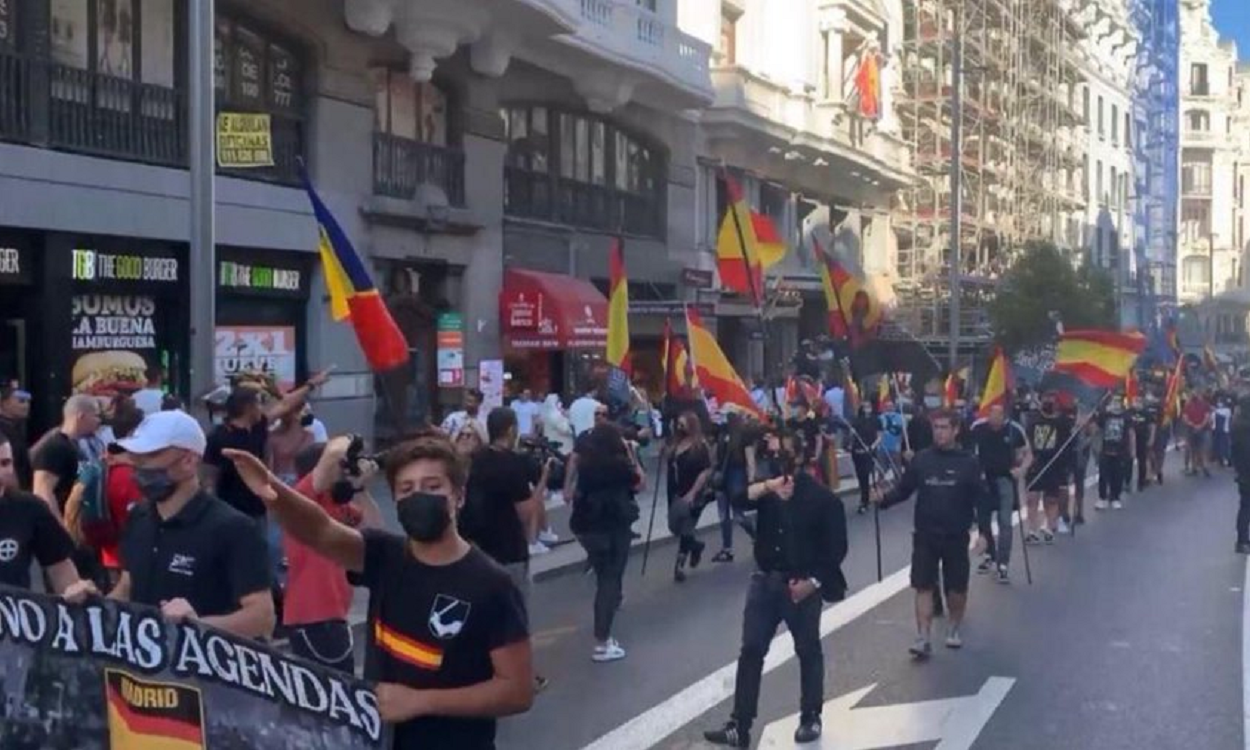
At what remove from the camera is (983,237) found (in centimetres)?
5269

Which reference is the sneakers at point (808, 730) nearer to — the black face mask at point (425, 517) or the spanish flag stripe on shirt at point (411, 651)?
the spanish flag stripe on shirt at point (411, 651)

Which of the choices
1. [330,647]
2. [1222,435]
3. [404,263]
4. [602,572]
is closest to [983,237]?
[1222,435]

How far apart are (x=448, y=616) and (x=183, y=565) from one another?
136 centimetres

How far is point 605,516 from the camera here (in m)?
11.2

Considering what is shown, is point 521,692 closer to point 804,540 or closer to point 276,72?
point 804,540

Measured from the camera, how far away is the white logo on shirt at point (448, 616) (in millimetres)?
4266

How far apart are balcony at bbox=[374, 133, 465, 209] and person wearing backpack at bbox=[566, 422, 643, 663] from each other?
11.9 meters

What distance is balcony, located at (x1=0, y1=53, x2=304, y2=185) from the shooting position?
1647 centimetres

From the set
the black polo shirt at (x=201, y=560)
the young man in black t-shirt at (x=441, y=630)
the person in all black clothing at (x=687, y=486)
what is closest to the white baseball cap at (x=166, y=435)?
the black polo shirt at (x=201, y=560)

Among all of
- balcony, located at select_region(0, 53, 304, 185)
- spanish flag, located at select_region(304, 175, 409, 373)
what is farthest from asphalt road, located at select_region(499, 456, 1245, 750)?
balcony, located at select_region(0, 53, 304, 185)

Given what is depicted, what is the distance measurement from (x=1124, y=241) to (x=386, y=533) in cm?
7324

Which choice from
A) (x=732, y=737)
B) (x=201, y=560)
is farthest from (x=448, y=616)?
(x=732, y=737)

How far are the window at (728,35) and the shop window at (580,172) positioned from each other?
4283mm

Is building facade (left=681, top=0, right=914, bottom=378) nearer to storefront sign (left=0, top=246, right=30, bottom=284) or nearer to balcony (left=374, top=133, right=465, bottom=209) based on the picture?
balcony (left=374, top=133, right=465, bottom=209)
